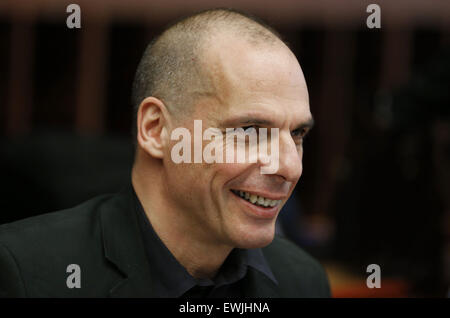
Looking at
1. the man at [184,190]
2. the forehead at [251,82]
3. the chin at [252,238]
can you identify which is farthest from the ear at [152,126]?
the chin at [252,238]

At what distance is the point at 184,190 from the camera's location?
4.13 ft

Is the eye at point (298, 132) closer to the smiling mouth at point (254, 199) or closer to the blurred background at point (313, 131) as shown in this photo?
the smiling mouth at point (254, 199)

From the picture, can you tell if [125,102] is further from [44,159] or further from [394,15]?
[394,15]

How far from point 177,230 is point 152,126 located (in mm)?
239

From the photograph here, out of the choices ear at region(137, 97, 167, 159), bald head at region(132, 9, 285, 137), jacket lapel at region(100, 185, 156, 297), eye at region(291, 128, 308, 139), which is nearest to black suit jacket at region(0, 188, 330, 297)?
jacket lapel at region(100, 185, 156, 297)

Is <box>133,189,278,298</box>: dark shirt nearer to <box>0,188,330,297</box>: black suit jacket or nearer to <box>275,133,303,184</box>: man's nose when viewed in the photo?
<box>0,188,330,297</box>: black suit jacket

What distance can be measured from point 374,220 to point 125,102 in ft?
3.60

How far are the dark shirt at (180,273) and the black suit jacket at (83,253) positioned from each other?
21mm

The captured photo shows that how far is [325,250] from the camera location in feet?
7.71

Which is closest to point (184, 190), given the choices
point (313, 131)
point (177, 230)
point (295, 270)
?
point (177, 230)

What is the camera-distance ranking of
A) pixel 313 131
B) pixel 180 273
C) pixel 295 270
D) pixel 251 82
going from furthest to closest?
pixel 313 131 < pixel 295 270 < pixel 180 273 < pixel 251 82

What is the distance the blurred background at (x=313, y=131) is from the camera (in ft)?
6.03

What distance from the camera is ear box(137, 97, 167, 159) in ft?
4.14

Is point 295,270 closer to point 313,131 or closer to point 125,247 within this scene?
point 125,247
